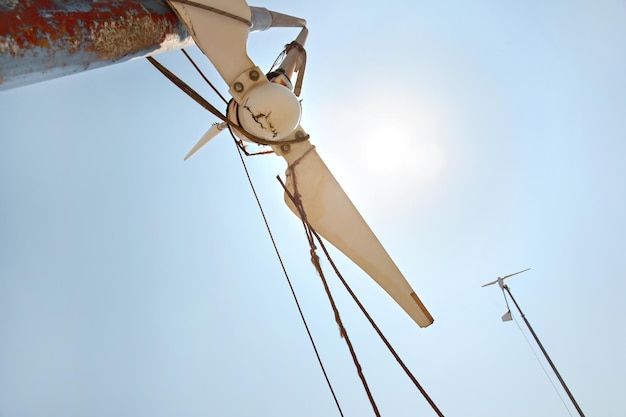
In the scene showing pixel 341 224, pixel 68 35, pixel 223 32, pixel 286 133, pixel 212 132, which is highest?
pixel 212 132

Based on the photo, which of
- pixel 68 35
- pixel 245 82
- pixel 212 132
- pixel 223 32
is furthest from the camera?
pixel 212 132

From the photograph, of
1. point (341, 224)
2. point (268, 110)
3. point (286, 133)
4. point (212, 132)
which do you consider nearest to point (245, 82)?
point (268, 110)

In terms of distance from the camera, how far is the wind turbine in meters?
3.25

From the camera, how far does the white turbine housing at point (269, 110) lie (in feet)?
11.0

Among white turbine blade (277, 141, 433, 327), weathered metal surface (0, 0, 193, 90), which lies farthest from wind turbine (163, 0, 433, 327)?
weathered metal surface (0, 0, 193, 90)

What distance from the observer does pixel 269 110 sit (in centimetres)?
334

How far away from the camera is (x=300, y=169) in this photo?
4211 mm

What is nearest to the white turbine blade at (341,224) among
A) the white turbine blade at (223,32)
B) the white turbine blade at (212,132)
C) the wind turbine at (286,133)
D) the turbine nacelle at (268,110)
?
the wind turbine at (286,133)

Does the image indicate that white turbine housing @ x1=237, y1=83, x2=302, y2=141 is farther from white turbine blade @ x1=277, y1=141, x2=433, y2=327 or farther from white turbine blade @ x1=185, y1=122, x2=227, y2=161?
white turbine blade @ x1=185, y1=122, x2=227, y2=161

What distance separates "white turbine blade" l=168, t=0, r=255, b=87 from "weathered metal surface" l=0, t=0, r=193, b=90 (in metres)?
0.43

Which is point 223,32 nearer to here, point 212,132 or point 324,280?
point 324,280

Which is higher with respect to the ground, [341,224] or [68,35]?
[68,35]

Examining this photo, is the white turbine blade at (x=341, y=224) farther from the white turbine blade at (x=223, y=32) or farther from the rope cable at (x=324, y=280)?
the white turbine blade at (x=223, y=32)

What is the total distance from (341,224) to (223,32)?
100 inches
